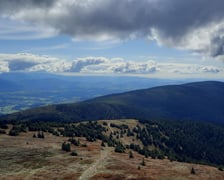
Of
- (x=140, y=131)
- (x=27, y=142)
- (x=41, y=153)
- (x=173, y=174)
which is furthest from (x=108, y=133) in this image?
(x=173, y=174)

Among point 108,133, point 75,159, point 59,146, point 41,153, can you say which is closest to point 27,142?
point 59,146

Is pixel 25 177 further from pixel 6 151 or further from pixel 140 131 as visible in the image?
pixel 140 131

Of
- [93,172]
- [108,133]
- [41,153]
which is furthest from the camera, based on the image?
[108,133]

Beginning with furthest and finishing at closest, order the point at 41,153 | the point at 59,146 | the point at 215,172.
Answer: the point at 59,146
the point at 41,153
the point at 215,172

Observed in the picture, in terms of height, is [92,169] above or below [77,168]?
above

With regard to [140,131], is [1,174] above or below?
above

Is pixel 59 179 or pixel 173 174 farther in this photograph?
pixel 173 174

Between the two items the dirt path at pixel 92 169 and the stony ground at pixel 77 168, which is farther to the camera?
the stony ground at pixel 77 168

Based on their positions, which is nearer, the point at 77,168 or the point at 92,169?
the point at 92,169

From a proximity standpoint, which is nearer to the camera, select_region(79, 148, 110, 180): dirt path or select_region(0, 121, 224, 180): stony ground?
select_region(79, 148, 110, 180): dirt path

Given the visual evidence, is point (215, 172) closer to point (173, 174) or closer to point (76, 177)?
point (173, 174)
